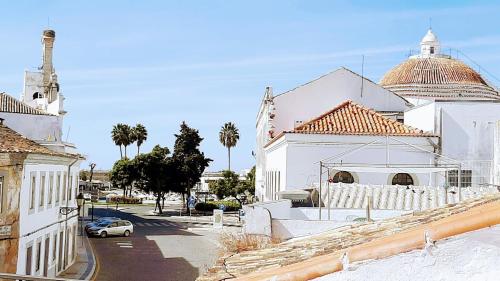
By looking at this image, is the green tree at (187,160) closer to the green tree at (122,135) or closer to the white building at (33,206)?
the green tree at (122,135)

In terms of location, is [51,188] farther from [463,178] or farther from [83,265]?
[463,178]

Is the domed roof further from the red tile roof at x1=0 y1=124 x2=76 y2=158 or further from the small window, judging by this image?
the red tile roof at x1=0 y1=124 x2=76 y2=158

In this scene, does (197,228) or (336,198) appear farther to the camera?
(197,228)

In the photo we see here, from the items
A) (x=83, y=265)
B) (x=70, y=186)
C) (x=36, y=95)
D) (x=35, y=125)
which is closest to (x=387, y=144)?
(x=70, y=186)

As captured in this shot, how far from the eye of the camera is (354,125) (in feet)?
79.9

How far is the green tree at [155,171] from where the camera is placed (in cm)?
6362

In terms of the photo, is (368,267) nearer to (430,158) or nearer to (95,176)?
(430,158)

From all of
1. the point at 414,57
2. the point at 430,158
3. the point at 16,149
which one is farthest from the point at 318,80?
the point at 414,57

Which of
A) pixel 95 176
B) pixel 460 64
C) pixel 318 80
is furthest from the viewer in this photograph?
pixel 95 176

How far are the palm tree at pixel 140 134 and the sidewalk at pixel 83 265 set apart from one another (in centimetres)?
5118

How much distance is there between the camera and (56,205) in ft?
78.1

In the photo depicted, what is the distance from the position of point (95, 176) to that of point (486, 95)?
102269 millimetres

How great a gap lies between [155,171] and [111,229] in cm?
2328

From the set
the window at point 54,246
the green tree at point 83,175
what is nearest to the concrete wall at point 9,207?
the window at point 54,246
